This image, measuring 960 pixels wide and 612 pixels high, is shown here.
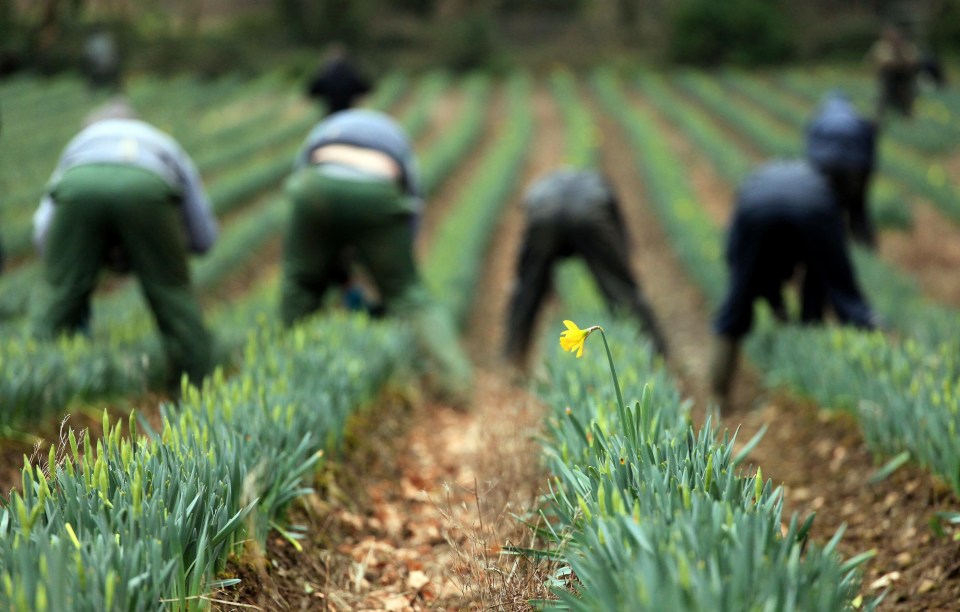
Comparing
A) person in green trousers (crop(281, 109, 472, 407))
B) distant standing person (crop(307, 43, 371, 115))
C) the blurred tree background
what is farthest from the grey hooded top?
the blurred tree background

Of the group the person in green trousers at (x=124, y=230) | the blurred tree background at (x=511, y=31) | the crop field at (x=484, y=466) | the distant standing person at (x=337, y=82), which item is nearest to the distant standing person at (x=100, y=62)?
the blurred tree background at (x=511, y=31)

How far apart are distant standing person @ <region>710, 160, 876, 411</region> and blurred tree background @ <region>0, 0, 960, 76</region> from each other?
20049 millimetres

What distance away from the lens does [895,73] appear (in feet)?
45.5

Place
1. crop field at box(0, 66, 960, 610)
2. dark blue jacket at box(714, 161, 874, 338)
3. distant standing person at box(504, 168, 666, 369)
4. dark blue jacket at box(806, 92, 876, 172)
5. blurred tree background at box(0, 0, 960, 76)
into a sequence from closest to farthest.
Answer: crop field at box(0, 66, 960, 610)
dark blue jacket at box(714, 161, 874, 338)
distant standing person at box(504, 168, 666, 369)
dark blue jacket at box(806, 92, 876, 172)
blurred tree background at box(0, 0, 960, 76)

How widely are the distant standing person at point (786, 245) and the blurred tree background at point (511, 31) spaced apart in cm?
2005

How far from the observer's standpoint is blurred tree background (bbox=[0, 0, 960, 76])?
26.0 metres

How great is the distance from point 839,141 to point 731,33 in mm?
21729

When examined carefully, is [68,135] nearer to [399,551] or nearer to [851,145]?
[851,145]

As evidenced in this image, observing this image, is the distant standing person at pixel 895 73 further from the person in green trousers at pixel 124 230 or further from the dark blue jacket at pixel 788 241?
the person in green trousers at pixel 124 230

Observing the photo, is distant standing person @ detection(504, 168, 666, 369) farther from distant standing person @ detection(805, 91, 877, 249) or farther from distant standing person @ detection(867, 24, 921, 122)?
distant standing person @ detection(867, 24, 921, 122)

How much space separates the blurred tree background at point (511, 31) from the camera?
1023 inches

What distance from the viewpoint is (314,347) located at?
12.1ft

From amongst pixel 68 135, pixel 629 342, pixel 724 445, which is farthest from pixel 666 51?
pixel 724 445

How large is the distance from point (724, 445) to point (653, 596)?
2.30 feet
